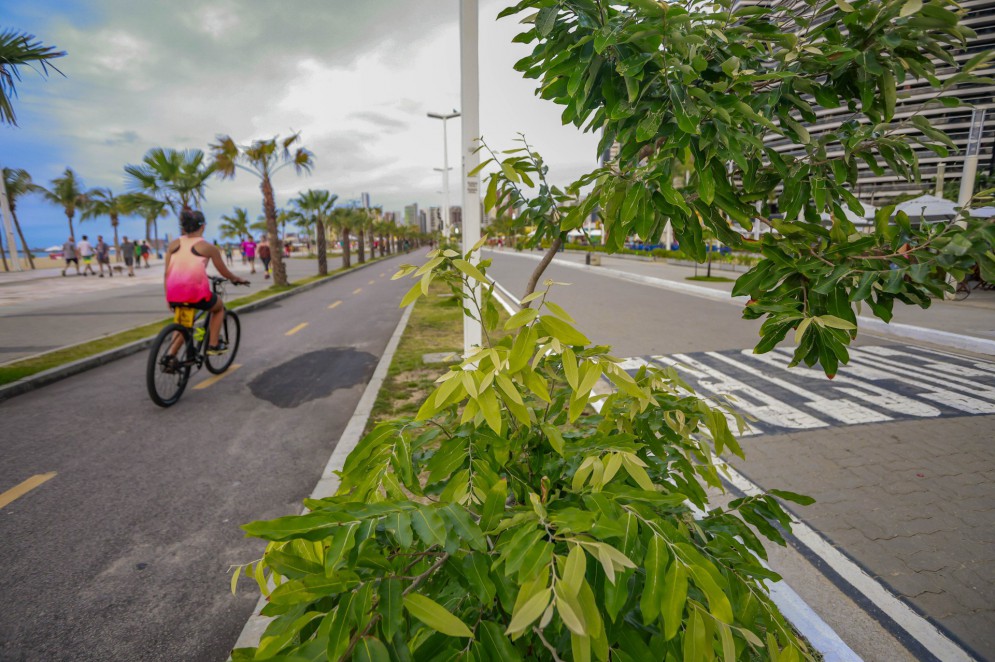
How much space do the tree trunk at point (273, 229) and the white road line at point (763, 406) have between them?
58.9ft

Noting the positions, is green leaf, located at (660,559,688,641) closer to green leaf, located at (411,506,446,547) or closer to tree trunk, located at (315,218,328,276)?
green leaf, located at (411,506,446,547)

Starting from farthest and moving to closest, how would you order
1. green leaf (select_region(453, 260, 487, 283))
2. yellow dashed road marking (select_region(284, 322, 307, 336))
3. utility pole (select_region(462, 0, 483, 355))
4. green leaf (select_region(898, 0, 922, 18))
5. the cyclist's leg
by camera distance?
yellow dashed road marking (select_region(284, 322, 307, 336)) → the cyclist's leg → utility pole (select_region(462, 0, 483, 355)) → green leaf (select_region(453, 260, 487, 283)) → green leaf (select_region(898, 0, 922, 18))

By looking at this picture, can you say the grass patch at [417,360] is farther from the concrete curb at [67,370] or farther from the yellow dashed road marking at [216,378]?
the concrete curb at [67,370]

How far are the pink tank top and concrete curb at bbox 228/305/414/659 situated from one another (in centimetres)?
258

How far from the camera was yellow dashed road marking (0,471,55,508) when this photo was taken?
3.80 m

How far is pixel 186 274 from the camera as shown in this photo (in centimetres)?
600

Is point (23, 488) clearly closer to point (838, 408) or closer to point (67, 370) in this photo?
point (67, 370)

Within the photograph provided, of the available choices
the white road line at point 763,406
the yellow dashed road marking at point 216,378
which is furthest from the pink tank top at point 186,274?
the white road line at point 763,406

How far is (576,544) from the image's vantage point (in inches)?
35.4

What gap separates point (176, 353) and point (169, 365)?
0.21 metres

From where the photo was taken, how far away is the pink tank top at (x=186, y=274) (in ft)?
19.6

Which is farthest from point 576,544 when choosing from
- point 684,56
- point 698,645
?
point 684,56

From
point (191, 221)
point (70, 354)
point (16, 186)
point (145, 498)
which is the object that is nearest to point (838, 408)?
point (145, 498)

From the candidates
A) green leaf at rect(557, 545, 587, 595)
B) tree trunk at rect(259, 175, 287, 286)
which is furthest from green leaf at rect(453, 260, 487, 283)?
tree trunk at rect(259, 175, 287, 286)
